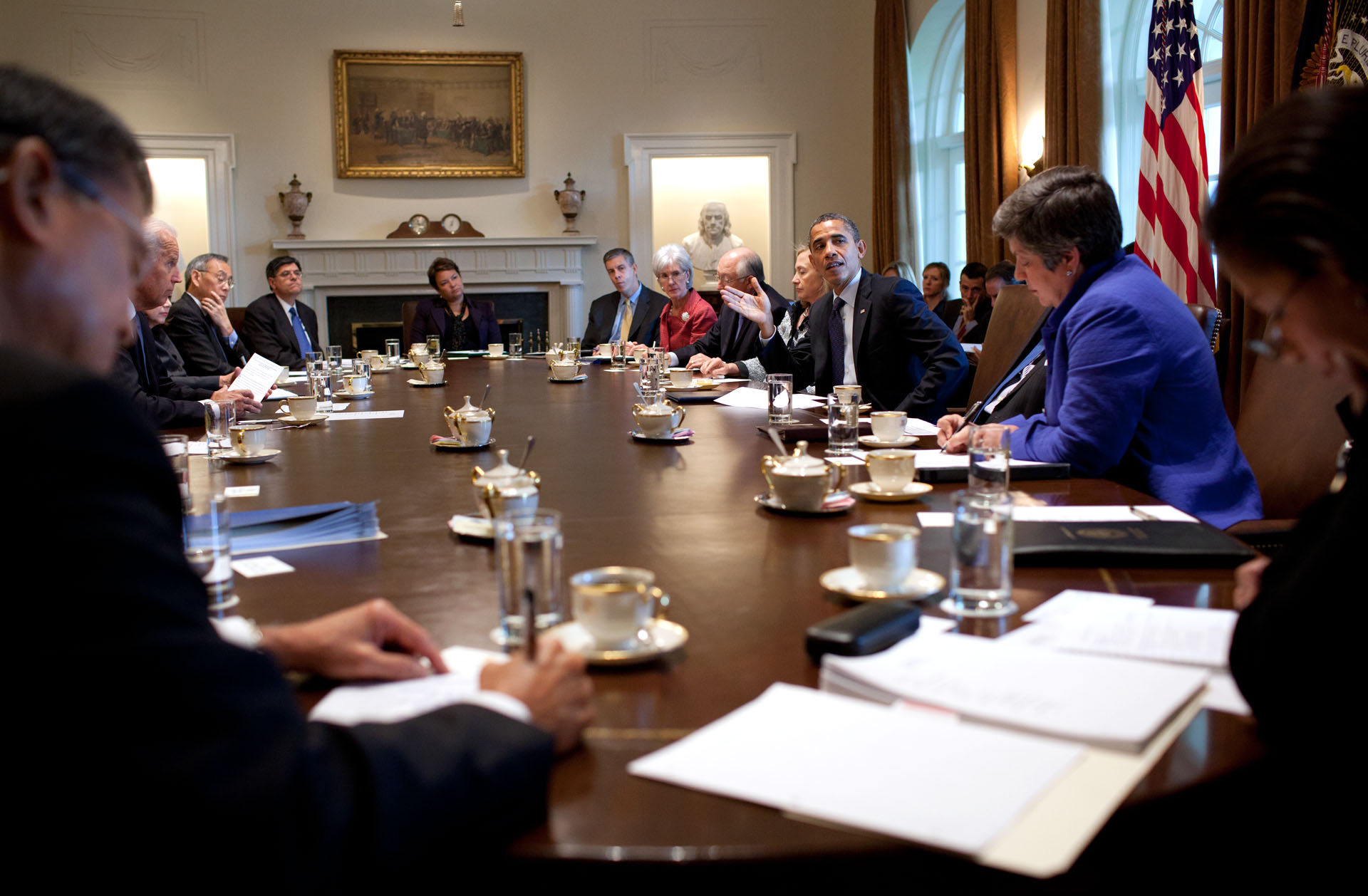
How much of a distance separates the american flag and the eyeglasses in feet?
18.1

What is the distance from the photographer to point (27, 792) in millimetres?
655

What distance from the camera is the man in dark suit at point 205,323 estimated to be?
18.7 feet

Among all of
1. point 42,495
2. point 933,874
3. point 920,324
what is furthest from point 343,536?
point 920,324

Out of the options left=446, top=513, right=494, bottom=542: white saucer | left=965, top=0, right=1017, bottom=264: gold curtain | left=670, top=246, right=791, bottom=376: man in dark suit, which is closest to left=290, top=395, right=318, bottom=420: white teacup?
left=446, top=513, right=494, bottom=542: white saucer

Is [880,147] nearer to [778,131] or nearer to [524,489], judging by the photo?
[778,131]

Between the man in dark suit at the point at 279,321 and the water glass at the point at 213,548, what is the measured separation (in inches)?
228

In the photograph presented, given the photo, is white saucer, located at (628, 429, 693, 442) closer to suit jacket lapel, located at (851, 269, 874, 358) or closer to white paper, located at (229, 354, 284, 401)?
white paper, located at (229, 354, 284, 401)

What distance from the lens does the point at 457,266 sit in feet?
33.7

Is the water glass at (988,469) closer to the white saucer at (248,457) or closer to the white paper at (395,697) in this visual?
the white paper at (395,697)

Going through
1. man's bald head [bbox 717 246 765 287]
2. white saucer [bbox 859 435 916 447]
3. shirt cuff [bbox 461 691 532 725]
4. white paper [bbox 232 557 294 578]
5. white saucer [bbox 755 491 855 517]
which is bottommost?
shirt cuff [bbox 461 691 532 725]

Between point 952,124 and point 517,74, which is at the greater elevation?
point 517,74

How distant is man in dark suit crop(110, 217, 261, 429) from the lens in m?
3.40

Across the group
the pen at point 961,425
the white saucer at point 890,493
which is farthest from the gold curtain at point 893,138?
the white saucer at point 890,493

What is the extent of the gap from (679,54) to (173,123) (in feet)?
14.9
